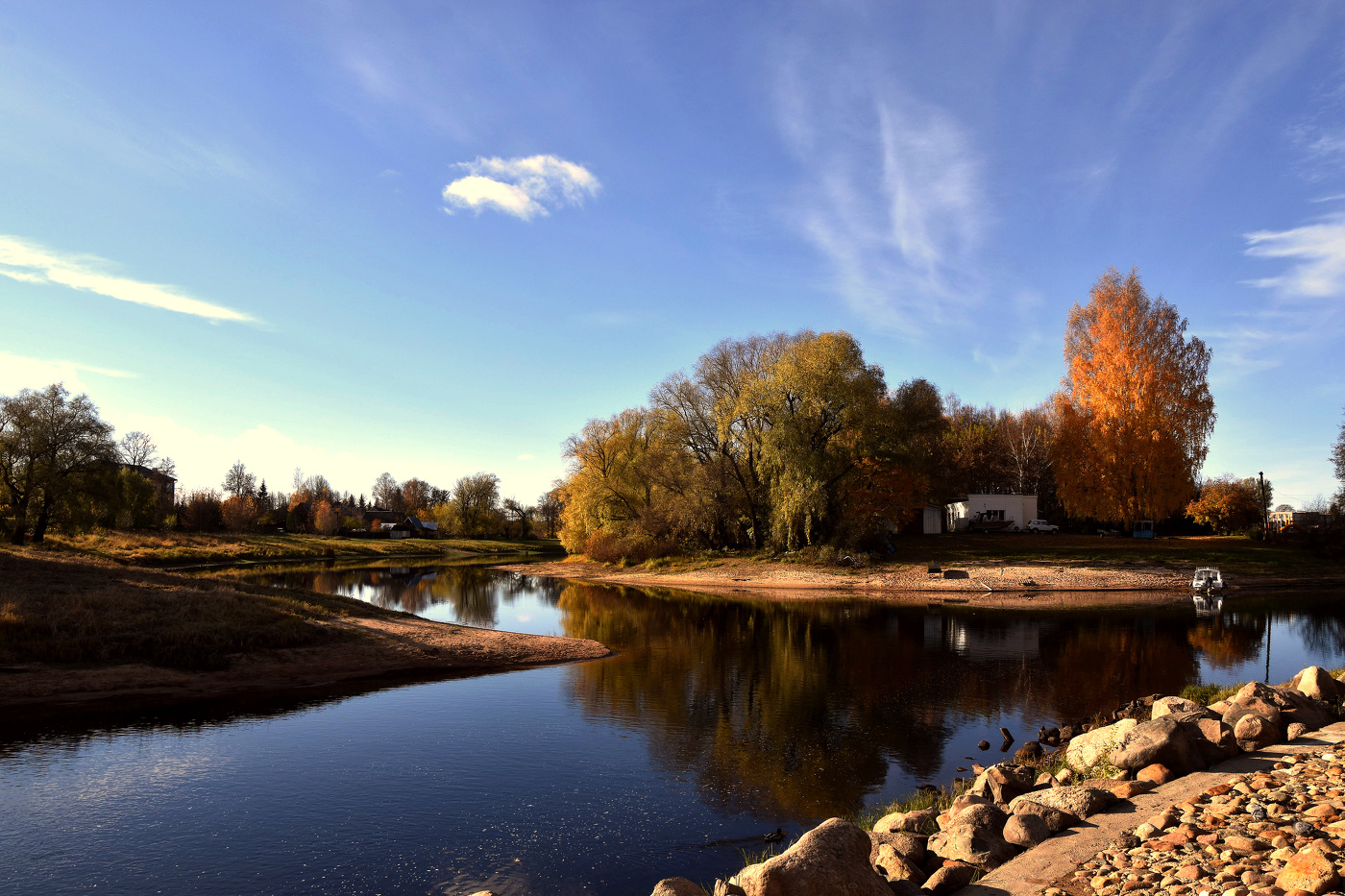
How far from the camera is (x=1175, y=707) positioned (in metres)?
10.5

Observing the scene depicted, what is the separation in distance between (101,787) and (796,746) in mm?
11709

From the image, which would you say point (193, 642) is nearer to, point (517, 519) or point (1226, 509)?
point (1226, 509)

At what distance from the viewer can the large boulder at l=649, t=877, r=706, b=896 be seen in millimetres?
5821

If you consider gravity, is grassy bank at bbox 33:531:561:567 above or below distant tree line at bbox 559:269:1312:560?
below

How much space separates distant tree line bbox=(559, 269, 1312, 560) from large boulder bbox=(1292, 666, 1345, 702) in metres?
32.5

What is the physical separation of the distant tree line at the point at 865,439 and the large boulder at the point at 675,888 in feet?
126

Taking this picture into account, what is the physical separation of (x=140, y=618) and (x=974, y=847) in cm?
2169

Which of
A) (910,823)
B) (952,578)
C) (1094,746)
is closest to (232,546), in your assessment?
(952,578)

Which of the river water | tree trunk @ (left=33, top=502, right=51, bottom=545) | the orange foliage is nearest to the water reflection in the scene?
the river water

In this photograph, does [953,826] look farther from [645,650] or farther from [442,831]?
[645,650]

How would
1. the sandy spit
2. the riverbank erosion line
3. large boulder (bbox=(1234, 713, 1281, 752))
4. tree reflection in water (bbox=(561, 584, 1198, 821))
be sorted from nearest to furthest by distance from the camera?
large boulder (bbox=(1234, 713, 1281, 752)), tree reflection in water (bbox=(561, 584, 1198, 821)), the sandy spit, the riverbank erosion line

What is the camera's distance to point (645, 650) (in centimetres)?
2433

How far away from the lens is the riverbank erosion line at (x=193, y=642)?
1669cm

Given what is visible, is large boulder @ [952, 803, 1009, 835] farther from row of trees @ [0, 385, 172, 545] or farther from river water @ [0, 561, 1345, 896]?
row of trees @ [0, 385, 172, 545]
